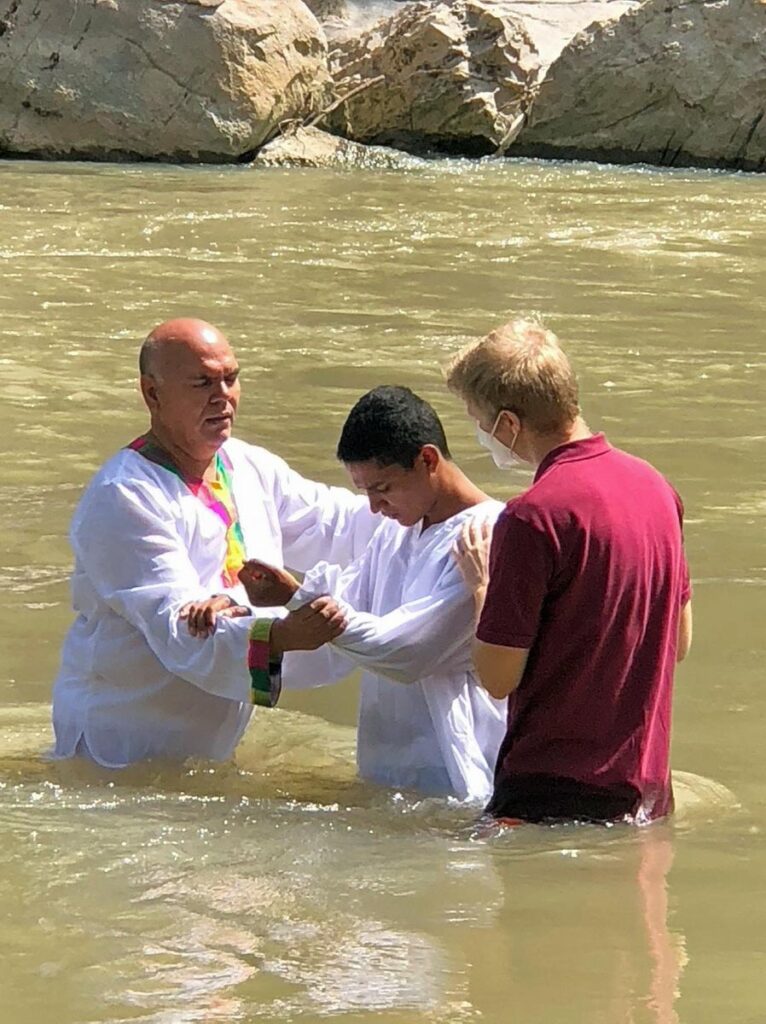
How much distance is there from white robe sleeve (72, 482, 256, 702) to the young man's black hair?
505 millimetres

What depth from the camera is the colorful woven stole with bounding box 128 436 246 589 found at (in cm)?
479

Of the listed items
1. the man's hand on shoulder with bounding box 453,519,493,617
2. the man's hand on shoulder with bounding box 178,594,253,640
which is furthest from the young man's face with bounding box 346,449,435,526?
the man's hand on shoulder with bounding box 178,594,253,640

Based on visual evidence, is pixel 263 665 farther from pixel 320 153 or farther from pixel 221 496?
pixel 320 153

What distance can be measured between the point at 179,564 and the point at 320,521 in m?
0.59

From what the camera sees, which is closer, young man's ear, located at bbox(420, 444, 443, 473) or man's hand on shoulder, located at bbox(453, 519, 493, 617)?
man's hand on shoulder, located at bbox(453, 519, 493, 617)

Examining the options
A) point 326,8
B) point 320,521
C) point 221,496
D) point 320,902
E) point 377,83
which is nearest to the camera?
point 320,902

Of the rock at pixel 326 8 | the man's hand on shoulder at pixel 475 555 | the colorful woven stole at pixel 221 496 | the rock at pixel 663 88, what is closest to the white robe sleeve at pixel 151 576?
the colorful woven stole at pixel 221 496

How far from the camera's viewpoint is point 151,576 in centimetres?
463

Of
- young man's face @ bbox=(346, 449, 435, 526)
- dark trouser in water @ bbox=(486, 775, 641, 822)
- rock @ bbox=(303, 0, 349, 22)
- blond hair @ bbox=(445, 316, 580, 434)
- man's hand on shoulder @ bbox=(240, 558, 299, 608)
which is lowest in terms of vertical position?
dark trouser in water @ bbox=(486, 775, 641, 822)

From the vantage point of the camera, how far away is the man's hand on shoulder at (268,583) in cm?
441

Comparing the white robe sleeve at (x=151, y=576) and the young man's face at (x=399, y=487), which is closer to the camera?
the young man's face at (x=399, y=487)

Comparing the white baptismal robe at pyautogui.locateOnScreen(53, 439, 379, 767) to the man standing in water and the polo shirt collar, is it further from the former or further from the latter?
the polo shirt collar

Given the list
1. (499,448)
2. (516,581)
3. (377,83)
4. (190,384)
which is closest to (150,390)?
(190,384)

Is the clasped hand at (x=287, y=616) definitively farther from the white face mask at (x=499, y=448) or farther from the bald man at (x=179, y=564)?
the white face mask at (x=499, y=448)
